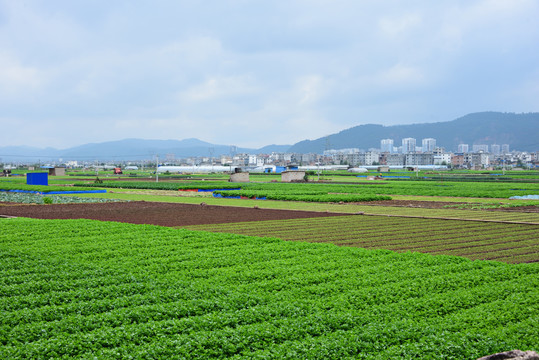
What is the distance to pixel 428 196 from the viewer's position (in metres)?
44.5

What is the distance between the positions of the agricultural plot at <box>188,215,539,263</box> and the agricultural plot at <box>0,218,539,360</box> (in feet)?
7.05

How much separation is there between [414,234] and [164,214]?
14.6m

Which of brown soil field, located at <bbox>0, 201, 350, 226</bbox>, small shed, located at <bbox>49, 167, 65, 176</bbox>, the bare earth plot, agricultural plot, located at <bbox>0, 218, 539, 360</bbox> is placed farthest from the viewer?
small shed, located at <bbox>49, 167, 65, 176</bbox>

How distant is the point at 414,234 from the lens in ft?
65.0

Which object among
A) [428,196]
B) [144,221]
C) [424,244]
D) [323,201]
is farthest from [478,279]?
[428,196]

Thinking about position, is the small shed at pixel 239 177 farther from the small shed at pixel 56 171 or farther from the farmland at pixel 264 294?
the farmland at pixel 264 294

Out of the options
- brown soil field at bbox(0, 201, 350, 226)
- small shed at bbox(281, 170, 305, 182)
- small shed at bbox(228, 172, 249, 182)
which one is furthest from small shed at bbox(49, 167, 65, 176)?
brown soil field at bbox(0, 201, 350, 226)

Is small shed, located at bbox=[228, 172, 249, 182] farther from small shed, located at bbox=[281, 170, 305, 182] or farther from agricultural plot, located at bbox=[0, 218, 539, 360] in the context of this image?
agricultural plot, located at bbox=[0, 218, 539, 360]

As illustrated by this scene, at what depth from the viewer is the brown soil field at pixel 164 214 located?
25.1m

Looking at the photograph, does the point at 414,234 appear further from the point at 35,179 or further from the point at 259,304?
the point at 35,179

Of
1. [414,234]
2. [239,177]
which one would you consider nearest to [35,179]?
[239,177]

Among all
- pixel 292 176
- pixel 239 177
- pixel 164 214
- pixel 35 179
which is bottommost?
pixel 164 214

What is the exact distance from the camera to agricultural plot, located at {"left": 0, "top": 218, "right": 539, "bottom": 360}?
7.75 meters

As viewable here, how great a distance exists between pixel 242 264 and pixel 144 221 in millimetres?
12530
